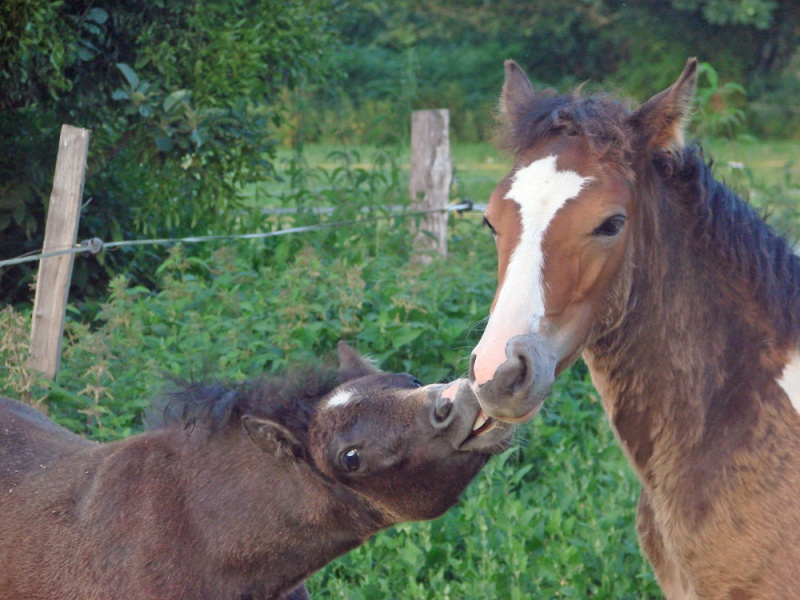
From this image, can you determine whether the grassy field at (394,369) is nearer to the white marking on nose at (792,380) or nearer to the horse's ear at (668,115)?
the horse's ear at (668,115)

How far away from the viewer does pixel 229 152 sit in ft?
21.1

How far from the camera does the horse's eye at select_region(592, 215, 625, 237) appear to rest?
2.99 metres

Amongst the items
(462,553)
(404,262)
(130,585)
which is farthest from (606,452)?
(130,585)

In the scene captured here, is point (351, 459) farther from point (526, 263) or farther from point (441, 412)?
point (526, 263)

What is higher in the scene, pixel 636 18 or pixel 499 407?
pixel 499 407

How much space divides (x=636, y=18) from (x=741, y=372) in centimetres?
2679

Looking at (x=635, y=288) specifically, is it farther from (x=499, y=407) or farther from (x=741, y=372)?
(x=499, y=407)

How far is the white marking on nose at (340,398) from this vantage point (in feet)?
10.6

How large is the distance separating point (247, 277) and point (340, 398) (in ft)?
10.4

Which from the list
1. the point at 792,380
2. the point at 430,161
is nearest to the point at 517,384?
the point at 792,380

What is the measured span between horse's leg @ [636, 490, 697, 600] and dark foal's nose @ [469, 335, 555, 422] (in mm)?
870

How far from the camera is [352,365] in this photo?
11.7 feet

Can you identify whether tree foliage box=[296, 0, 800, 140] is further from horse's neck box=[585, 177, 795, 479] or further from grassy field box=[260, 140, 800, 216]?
horse's neck box=[585, 177, 795, 479]

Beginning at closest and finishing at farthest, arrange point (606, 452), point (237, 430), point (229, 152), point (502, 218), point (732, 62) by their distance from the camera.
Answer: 1. point (502, 218)
2. point (237, 430)
3. point (606, 452)
4. point (229, 152)
5. point (732, 62)
